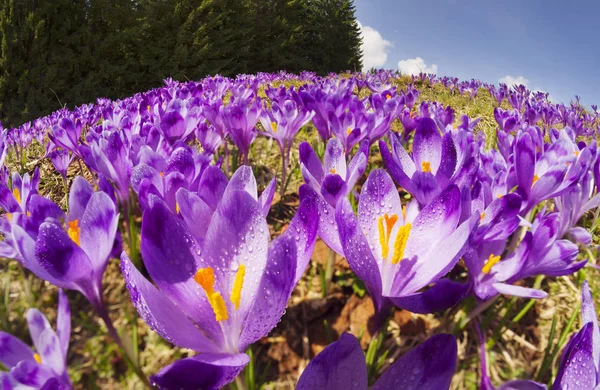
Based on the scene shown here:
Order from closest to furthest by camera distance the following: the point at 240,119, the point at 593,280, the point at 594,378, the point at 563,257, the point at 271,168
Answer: the point at 594,378 → the point at 563,257 → the point at 593,280 → the point at 240,119 → the point at 271,168

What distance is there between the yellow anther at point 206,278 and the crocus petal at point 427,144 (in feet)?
2.88

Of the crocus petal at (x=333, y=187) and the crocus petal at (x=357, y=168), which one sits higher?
the crocus petal at (x=357, y=168)

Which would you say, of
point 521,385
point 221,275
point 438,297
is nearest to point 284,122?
point 221,275

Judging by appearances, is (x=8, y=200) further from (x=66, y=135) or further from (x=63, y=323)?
(x=66, y=135)

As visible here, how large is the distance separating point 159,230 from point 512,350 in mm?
1178

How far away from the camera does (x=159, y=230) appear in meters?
0.64

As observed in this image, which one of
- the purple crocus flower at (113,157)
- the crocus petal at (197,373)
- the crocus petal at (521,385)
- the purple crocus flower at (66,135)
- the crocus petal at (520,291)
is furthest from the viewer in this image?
the purple crocus flower at (66,135)

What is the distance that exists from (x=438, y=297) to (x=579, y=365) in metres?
0.20

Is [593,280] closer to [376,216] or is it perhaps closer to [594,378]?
[376,216]

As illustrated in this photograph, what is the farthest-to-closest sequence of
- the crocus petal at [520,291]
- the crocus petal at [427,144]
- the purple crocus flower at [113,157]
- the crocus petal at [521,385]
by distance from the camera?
1. the crocus petal at [427,144]
2. the purple crocus flower at [113,157]
3. the crocus petal at [520,291]
4. the crocus petal at [521,385]

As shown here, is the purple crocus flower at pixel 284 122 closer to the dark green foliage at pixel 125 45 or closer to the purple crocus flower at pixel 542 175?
the purple crocus flower at pixel 542 175

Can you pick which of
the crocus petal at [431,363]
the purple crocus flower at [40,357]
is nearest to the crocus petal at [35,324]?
the purple crocus flower at [40,357]

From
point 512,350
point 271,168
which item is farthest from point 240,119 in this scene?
point 512,350

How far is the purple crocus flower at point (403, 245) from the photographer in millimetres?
673
